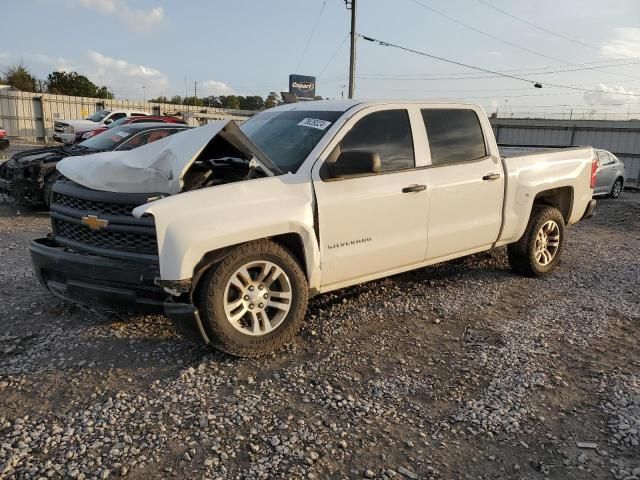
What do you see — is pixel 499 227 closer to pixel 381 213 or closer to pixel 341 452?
pixel 381 213

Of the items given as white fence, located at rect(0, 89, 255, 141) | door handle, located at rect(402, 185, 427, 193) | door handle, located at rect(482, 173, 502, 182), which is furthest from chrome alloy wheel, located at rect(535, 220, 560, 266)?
white fence, located at rect(0, 89, 255, 141)

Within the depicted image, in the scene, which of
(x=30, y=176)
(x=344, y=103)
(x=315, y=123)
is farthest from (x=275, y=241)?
(x=30, y=176)

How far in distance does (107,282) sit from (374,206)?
6.92ft

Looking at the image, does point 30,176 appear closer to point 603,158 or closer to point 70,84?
point 603,158

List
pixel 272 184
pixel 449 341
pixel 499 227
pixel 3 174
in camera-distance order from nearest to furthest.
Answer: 1. pixel 272 184
2. pixel 449 341
3. pixel 499 227
4. pixel 3 174

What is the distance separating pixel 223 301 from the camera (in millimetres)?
3541

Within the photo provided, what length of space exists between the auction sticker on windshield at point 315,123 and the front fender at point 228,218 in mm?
659

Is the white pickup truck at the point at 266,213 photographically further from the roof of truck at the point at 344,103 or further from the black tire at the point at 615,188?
the black tire at the point at 615,188

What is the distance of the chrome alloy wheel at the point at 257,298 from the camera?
364 cm

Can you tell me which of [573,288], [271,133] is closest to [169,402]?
[271,133]

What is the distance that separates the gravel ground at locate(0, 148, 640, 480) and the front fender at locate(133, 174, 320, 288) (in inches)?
30.7

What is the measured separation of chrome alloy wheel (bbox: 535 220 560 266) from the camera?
5.97 meters

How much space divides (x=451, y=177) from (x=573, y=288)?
213 centimetres

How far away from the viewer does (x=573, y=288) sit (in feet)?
18.7
